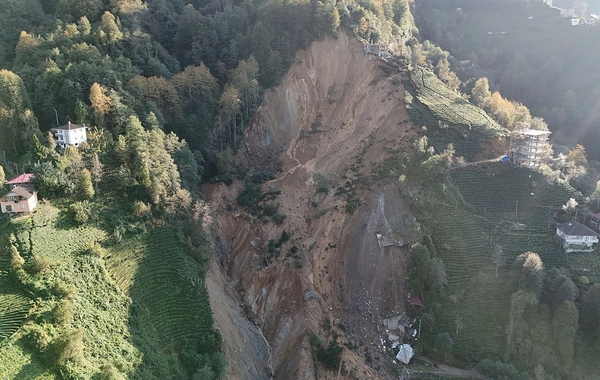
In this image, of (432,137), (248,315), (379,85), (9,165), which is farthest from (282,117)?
(9,165)

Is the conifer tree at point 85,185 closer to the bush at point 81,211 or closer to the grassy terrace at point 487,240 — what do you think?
the bush at point 81,211


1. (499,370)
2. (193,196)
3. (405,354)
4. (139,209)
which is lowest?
(139,209)

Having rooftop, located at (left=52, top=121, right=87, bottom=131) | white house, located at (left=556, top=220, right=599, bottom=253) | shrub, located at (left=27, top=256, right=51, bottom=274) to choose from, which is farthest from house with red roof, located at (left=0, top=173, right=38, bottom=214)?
white house, located at (left=556, top=220, right=599, bottom=253)

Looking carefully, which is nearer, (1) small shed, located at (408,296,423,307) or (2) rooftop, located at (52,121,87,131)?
(2) rooftop, located at (52,121,87,131)

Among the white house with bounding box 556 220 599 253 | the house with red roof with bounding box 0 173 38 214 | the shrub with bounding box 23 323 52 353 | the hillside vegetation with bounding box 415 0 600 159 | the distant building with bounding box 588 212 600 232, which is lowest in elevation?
the shrub with bounding box 23 323 52 353

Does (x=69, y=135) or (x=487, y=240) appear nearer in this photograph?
(x=69, y=135)

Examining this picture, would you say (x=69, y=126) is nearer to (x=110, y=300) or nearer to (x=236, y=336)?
(x=110, y=300)

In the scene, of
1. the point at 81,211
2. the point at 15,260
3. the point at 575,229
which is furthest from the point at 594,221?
the point at 15,260

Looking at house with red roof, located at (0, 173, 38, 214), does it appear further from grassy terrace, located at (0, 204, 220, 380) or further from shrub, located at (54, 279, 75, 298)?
shrub, located at (54, 279, 75, 298)
